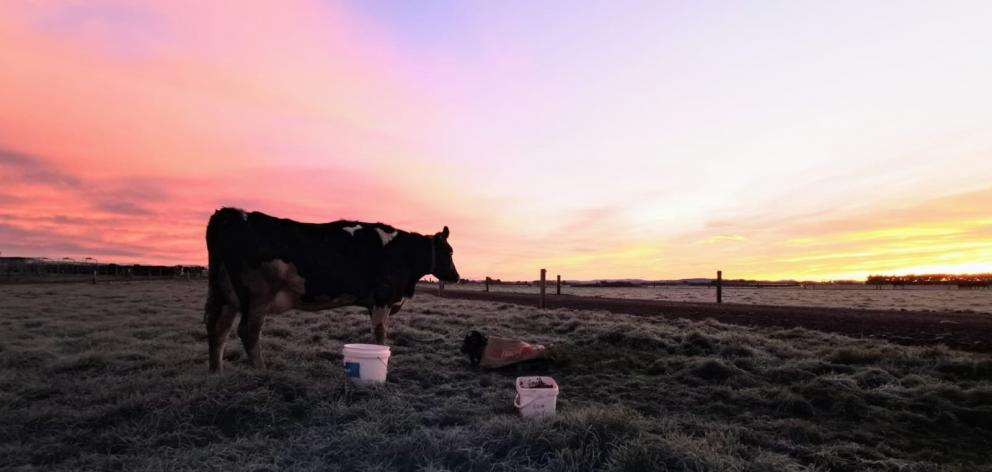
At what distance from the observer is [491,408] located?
20.7ft

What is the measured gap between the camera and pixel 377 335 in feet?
29.6

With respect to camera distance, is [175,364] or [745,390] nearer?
[745,390]

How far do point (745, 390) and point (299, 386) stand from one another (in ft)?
20.6

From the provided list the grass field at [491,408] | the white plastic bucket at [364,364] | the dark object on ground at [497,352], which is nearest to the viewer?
the grass field at [491,408]

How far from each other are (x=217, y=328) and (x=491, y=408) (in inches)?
173

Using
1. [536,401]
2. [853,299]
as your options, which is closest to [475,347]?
[536,401]

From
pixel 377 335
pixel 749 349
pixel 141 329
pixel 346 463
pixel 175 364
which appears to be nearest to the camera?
pixel 346 463

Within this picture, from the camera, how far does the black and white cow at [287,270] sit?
7.65 meters

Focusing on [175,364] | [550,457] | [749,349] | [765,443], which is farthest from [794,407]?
[175,364]

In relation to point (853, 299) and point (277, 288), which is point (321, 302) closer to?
point (277, 288)

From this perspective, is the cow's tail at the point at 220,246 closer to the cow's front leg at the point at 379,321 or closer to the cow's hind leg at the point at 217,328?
the cow's hind leg at the point at 217,328

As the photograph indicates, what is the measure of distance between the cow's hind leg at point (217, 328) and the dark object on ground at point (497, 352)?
12.7ft

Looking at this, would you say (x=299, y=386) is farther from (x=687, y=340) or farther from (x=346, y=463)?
(x=687, y=340)

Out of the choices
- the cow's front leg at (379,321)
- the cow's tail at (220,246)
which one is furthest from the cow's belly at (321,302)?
the cow's tail at (220,246)
